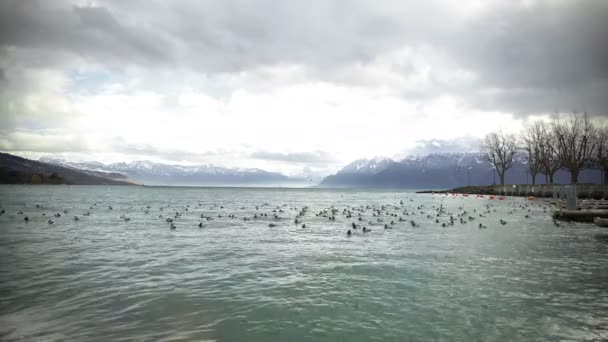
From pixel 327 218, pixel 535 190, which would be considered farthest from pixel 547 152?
pixel 327 218

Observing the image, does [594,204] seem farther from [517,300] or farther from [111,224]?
[111,224]

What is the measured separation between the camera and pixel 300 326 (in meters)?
8.35

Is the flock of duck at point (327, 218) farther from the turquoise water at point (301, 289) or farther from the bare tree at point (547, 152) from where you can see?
the bare tree at point (547, 152)

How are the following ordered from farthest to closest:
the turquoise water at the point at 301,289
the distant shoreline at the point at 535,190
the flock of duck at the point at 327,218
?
1. the distant shoreline at the point at 535,190
2. the flock of duck at the point at 327,218
3. the turquoise water at the point at 301,289

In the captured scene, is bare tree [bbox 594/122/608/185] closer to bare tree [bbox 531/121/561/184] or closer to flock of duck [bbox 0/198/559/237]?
bare tree [bbox 531/121/561/184]

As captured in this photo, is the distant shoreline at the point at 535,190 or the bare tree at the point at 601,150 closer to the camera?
the distant shoreline at the point at 535,190

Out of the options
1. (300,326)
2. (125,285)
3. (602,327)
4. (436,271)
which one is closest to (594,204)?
(436,271)

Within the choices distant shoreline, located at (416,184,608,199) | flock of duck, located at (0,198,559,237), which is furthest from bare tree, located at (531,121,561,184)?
flock of duck, located at (0,198,559,237)

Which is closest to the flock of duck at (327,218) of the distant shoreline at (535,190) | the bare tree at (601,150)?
the distant shoreline at (535,190)

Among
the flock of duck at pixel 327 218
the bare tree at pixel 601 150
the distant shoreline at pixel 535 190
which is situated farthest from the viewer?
the bare tree at pixel 601 150

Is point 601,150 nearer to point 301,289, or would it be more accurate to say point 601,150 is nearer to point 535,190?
point 535,190

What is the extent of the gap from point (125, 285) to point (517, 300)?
12.7 meters

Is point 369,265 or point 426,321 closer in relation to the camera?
point 426,321

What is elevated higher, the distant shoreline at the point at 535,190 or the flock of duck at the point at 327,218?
the distant shoreline at the point at 535,190
